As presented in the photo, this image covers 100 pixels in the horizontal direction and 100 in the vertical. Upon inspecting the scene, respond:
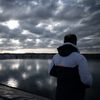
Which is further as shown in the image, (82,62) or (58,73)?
(58,73)

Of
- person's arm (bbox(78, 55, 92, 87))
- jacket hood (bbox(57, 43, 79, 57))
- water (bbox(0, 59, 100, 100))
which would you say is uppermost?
jacket hood (bbox(57, 43, 79, 57))

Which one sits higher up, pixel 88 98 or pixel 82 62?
pixel 82 62

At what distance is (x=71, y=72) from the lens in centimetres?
439

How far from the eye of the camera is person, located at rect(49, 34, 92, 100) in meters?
4.28

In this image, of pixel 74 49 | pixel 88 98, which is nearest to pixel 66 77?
pixel 74 49

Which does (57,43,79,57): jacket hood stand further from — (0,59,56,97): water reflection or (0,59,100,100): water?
(0,59,56,97): water reflection

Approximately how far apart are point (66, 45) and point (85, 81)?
0.88 m

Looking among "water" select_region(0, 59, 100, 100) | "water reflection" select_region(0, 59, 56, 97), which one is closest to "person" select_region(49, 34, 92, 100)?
"water" select_region(0, 59, 100, 100)

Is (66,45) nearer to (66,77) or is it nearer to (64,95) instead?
(66,77)

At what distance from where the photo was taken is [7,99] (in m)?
10.3

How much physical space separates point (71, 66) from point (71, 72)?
0.12 meters

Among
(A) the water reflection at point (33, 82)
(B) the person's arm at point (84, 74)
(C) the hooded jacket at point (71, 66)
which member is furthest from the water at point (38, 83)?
(B) the person's arm at point (84, 74)

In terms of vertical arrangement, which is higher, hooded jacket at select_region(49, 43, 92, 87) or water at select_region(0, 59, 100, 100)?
hooded jacket at select_region(49, 43, 92, 87)

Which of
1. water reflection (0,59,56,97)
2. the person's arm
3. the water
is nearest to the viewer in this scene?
→ the person's arm
